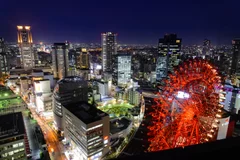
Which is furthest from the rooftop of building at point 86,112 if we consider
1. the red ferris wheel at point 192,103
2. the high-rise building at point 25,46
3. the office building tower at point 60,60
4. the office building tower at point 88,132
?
the high-rise building at point 25,46

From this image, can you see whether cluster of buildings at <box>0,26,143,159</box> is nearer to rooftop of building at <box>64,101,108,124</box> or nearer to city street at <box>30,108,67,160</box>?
rooftop of building at <box>64,101,108,124</box>

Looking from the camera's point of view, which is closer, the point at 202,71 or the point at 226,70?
the point at 202,71

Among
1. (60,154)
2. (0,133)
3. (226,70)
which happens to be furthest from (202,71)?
(226,70)

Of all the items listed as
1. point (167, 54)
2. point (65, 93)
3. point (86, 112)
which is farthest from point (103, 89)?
point (167, 54)

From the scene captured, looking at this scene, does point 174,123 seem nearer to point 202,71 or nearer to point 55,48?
point 202,71

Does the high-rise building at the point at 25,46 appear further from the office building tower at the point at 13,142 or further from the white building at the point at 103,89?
the office building tower at the point at 13,142

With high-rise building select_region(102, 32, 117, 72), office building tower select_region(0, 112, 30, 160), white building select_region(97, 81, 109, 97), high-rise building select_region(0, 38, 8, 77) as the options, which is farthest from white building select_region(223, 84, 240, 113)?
high-rise building select_region(0, 38, 8, 77)
